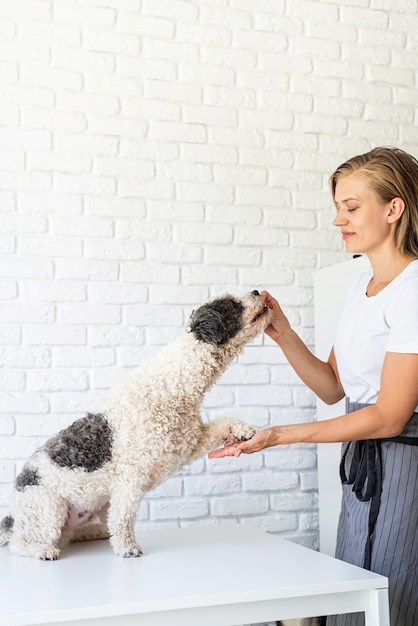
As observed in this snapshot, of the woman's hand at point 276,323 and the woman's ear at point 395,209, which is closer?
the woman's ear at point 395,209

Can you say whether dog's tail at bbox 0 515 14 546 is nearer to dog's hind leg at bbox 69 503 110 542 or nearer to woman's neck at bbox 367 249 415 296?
dog's hind leg at bbox 69 503 110 542

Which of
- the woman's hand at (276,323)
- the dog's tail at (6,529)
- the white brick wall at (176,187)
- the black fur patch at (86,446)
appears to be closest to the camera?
the black fur patch at (86,446)

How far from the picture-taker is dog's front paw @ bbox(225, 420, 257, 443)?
4.92 ft

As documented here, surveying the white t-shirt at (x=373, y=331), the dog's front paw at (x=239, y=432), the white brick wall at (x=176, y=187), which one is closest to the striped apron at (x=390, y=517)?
the white t-shirt at (x=373, y=331)

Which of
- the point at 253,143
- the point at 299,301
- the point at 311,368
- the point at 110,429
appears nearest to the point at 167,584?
the point at 110,429

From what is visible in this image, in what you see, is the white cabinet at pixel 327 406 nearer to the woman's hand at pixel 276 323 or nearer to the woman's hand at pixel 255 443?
the woman's hand at pixel 276 323

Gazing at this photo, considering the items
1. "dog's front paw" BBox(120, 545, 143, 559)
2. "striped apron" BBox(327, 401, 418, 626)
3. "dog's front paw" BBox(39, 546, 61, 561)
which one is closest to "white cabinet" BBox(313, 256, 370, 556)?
"striped apron" BBox(327, 401, 418, 626)

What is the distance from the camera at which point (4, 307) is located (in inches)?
84.6

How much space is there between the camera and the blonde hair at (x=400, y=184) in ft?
5.16

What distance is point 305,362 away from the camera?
1799 millimetres

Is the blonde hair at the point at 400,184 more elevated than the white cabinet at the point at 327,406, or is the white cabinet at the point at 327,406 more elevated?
the blonde hair at the point at 400,184

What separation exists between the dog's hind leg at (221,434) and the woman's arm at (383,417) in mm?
31

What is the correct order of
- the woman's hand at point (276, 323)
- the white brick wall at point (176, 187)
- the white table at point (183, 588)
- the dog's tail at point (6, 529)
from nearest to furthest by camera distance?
the white table at point (183, 588)
the dog's tail at point (6, 529)
the woman's hand at point (276, 323)
the white brick wall at point (176, 187)

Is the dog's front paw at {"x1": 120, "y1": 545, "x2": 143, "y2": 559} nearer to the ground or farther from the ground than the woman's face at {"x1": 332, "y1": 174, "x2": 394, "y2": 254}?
nearer to the ground
